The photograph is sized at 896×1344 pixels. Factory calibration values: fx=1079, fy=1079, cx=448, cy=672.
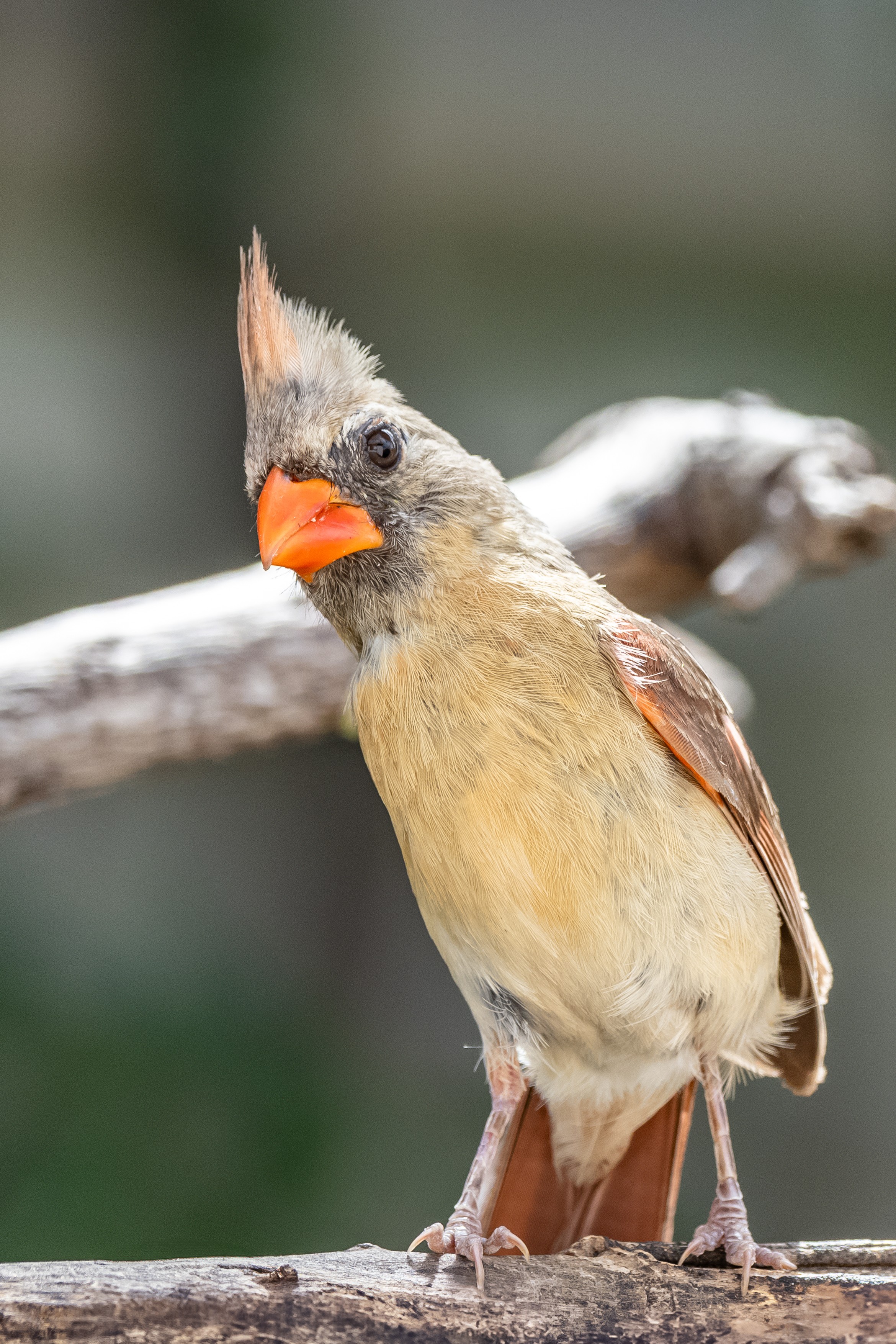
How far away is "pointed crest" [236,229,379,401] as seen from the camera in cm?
154

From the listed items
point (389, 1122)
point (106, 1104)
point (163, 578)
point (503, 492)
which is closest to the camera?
Result: point (503, 492)

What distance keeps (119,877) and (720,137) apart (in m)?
3.61

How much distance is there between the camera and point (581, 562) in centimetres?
268

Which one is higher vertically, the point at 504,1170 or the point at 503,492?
the point at 503,492

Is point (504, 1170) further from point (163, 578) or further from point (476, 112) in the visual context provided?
point (476, 112)

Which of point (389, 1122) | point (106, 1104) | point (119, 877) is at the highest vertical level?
point (119, 877)

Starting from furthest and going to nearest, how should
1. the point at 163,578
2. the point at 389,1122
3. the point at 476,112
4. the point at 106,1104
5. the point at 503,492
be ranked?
1. the point at 476,112
2. the point at 163,578
3. the point at 389,1122
4. the point at 106,1104
5. the point at 503,492

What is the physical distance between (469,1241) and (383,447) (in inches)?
41.0

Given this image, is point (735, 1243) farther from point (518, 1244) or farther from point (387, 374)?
point (387, 374)

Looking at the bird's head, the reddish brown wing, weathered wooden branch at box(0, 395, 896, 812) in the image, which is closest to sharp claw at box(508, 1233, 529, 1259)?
the reddish brown wing

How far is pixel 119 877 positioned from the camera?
3582 mm

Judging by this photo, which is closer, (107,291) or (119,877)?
(119,877)

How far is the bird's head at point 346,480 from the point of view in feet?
4.79

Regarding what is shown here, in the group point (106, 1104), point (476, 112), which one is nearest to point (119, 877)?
point (106, 1104)
